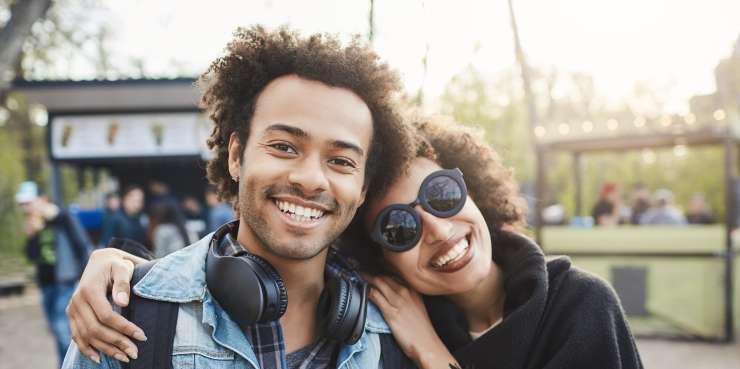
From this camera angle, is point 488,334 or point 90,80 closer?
point 488,334

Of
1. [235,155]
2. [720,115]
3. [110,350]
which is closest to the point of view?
[110,350]

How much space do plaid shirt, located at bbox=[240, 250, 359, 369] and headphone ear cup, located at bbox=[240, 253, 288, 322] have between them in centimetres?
14

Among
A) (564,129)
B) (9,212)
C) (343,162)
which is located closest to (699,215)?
(564,129)

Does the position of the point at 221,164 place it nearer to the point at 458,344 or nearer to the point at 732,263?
the point at 458,344

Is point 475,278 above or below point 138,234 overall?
above

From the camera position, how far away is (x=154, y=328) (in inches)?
67.5

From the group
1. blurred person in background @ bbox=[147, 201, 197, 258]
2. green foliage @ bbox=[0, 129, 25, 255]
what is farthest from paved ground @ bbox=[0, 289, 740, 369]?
green foliage @ bbox=[0, 129, 25, 255]

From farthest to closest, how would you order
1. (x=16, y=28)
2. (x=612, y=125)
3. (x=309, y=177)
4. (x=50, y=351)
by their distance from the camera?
(x=50, y=351) < (x=612, y=125) < (x=16, y=28) < (x=309, y=177)

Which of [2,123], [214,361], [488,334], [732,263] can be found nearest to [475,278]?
[488,334]

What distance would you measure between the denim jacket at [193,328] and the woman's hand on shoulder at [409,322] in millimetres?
600

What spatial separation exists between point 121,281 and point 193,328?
27 centimetres

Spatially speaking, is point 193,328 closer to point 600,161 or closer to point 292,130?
point 292,130

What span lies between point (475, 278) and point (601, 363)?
0.55m

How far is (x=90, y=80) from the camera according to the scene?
761 cm
